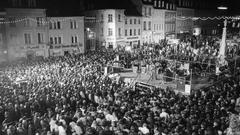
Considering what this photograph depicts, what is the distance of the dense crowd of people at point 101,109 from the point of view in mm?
12086

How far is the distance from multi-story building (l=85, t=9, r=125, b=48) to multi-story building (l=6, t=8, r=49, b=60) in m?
11.8

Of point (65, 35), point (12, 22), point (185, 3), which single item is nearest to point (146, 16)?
point (185, 3)

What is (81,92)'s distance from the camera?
1873cm

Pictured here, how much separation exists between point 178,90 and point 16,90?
13.0 m

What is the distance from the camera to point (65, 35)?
4491 cm

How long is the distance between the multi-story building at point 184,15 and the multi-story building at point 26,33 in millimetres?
38293

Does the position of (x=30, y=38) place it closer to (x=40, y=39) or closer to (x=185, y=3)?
(x=40, y=39)

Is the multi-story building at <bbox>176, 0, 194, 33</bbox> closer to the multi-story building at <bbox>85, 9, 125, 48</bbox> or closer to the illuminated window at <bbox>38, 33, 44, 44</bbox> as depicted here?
the multi-story building at <bbox>85, 9, 125, 48</bbox>

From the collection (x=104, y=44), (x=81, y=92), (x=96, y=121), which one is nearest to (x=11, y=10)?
(x=104, y=44)

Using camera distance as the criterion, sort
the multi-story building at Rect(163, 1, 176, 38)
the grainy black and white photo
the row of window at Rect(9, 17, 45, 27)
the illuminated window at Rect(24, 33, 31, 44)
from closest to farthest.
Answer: the grainy black and white photo, the row of window at Rect(9, 17, 45, 27), the illuminated window at Rect(24, 33, 31, 44), the multi-story building at Rect(163, 1, 176, 38)

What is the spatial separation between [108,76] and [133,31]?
1181 inches

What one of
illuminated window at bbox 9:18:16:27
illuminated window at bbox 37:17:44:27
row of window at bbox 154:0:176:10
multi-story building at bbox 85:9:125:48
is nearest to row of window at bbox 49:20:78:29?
illuminated window at bbox 37:17:44:27

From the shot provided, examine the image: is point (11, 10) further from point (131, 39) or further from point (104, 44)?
point (131, 39)

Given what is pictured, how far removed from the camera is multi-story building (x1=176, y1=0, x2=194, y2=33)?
219 feet
